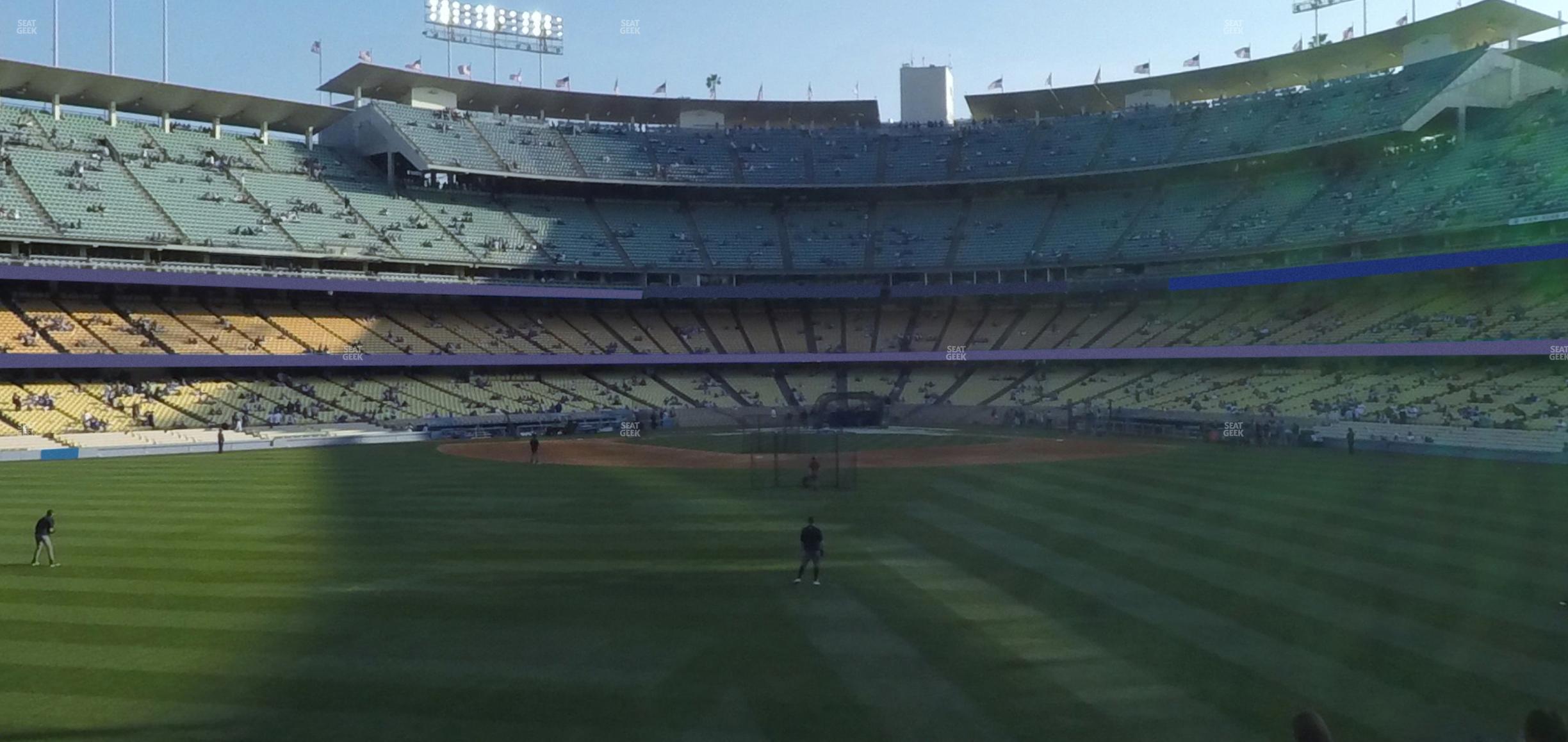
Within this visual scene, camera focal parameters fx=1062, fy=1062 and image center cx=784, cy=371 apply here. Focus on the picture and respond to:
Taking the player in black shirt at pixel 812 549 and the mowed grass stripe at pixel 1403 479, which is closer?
the player in black shirt at pixel 812 549

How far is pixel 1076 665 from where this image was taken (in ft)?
46.8

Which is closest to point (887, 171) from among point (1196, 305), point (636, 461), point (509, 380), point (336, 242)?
point (1196, 305)

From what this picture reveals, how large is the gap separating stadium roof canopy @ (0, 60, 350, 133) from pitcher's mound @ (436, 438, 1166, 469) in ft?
112

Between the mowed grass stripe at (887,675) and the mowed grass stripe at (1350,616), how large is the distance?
21.9 ft

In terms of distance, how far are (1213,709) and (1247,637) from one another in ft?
11.3

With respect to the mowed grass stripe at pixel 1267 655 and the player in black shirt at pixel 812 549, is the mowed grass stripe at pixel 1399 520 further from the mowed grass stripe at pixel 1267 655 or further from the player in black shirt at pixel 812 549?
the player in black shirt at pixel 812 549

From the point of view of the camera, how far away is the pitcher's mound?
4253cm

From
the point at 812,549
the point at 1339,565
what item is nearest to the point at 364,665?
the point at 812,549

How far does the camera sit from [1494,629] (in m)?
15.7

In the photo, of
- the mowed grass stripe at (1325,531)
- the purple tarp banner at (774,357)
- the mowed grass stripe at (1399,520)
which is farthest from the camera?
the purple tarp banner at (774,357)

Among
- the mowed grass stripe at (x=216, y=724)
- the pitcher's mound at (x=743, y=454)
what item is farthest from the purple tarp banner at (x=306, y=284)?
the mowed grass stripe at (x=216, y=724)

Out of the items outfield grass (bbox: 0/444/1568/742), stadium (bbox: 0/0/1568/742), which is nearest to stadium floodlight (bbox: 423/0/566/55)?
stadium (bbox: 0/0/1568/742)

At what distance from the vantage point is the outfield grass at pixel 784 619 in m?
12.4

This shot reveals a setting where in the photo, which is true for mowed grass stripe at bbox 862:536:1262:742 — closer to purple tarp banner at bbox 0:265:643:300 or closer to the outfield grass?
the outfield grass
